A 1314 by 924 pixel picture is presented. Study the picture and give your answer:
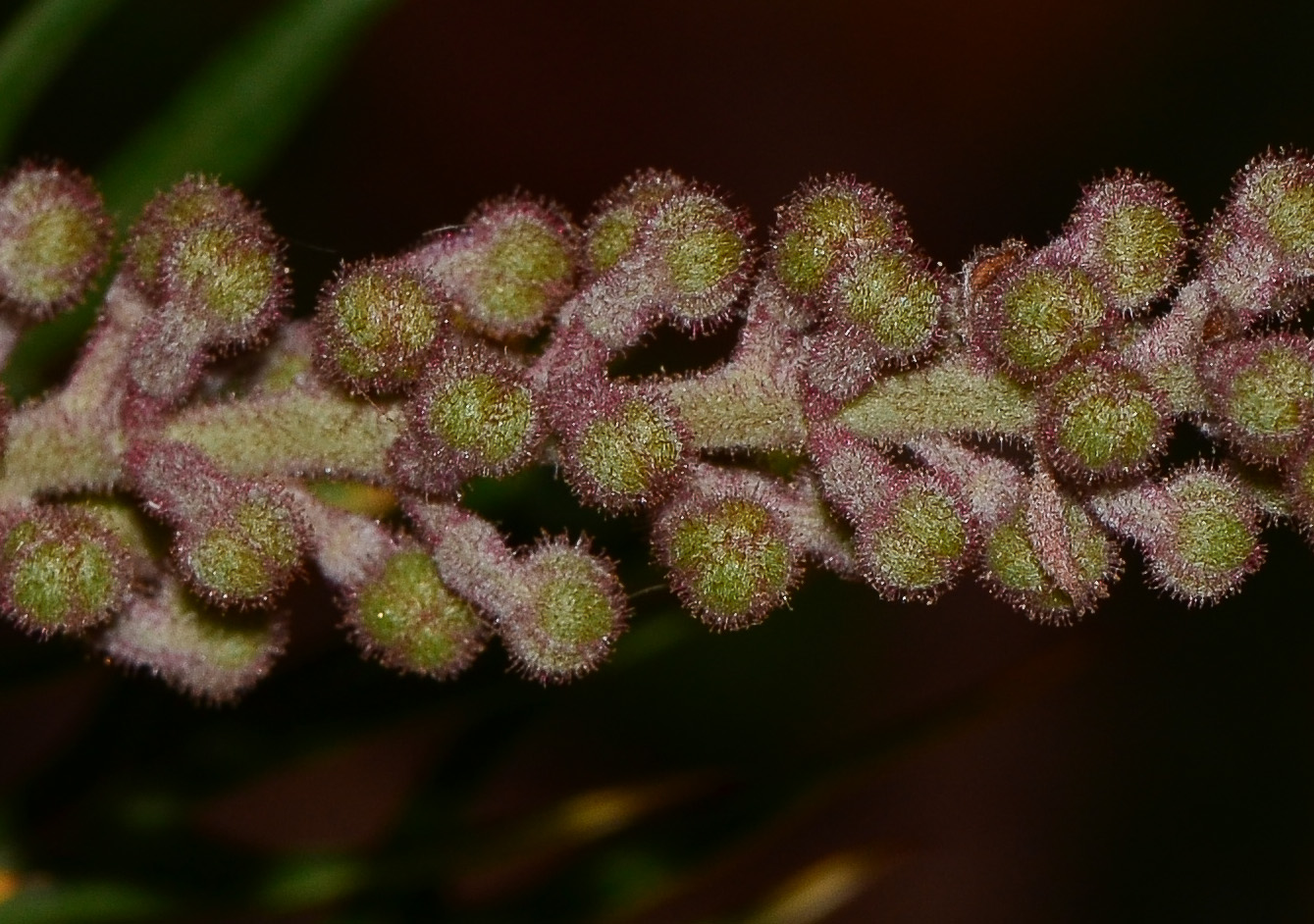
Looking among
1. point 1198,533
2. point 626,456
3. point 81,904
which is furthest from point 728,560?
point 81,904

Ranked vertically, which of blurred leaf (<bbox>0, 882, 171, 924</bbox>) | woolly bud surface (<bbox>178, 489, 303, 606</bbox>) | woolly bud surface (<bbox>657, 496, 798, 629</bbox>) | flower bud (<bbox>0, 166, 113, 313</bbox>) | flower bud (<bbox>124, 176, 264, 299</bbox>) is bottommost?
woolly bud surface (<bbox>657, 496, 798, 629</bbox>)

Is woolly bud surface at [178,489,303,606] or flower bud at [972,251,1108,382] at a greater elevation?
woolly bud surface at [178,489,303,606]

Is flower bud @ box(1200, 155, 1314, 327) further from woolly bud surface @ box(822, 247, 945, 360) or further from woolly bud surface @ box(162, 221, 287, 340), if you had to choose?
woolly bud surface @ box(162, 221, 287, 340)

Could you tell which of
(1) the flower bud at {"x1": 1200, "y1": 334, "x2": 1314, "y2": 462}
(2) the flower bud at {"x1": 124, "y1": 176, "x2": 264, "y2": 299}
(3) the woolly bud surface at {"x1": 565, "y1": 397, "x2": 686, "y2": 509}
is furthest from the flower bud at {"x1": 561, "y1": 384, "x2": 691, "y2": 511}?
(1) the flower bud at {"x1": 1200, "y1": 334, "x2": 1314, "y2": 462}

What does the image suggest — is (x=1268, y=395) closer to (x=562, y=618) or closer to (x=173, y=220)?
(x=562, y=618)

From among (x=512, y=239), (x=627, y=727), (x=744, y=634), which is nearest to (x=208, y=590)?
(x=512, y=239)

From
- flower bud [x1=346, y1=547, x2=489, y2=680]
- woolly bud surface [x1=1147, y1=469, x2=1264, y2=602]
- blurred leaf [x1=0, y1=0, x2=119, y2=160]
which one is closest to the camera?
woolly bud surface [x1=1147, y1=469, x2=1264, y2=602]
